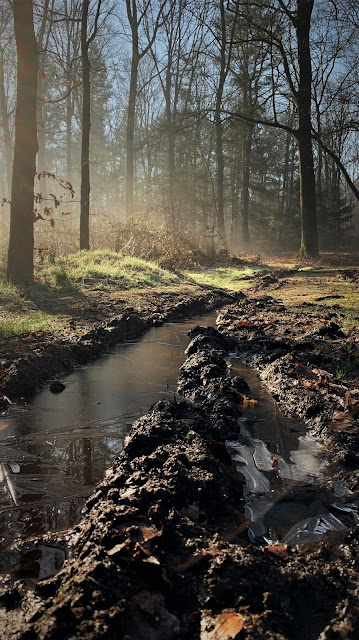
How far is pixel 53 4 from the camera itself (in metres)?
24.9

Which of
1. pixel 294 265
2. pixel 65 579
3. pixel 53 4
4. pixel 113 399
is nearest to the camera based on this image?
pixel 65 579

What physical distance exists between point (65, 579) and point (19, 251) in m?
8.65

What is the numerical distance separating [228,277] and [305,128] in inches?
289

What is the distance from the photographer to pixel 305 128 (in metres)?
17.2

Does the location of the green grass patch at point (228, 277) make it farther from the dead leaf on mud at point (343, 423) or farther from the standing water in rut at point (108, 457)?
the dead leaf on mud at point (343, 423)

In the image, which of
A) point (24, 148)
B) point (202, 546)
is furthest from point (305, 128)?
point (202, 546)

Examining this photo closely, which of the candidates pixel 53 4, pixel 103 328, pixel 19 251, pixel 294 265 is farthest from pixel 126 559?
pixel 53 4

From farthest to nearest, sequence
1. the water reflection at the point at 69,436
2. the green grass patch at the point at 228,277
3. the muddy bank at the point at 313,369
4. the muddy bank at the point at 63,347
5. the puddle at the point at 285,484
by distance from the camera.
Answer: the green grass patch at the point at 228,277 → the muddy bank at the point at 63,347 → the muddy bank at the point at 313,369 → the water reflection at the point at 69,436 → the puddle at the point at 285,484

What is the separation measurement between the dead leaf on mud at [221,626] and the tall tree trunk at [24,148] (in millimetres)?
8712

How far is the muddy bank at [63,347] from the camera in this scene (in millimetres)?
4375

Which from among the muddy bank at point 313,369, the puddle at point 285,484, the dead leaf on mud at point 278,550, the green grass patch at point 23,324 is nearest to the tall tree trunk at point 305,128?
the muddy bank at point 313,369

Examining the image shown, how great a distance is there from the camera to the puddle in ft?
7.25

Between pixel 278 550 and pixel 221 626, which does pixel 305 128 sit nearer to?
pixel 278 550

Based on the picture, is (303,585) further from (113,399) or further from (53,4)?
(53,4)
